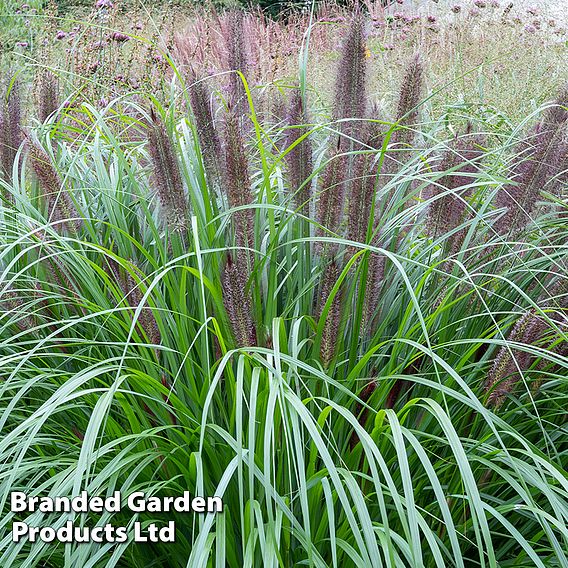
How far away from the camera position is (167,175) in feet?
6.15

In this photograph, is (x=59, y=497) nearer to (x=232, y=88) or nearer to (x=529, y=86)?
(x=232, y=88)

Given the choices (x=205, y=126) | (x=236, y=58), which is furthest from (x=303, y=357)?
(x=236, y=58)

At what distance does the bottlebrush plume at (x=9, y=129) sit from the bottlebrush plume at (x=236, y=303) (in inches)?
39.0

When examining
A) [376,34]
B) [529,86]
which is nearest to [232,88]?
[529,86]

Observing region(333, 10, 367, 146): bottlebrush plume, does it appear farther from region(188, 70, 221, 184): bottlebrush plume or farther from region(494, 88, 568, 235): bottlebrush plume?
region(494, 88, 568, 235): bottlebrush plume

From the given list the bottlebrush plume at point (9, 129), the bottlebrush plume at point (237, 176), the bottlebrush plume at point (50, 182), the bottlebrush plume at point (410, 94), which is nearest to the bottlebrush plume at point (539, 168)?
the bottlebrush plume at point (410, 94)

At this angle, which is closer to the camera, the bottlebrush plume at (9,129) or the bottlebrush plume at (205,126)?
the bottlebrush plume at (205,126)

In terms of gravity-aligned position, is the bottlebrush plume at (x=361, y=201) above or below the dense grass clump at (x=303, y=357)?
above

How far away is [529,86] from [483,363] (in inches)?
189

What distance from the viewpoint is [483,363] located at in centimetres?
192

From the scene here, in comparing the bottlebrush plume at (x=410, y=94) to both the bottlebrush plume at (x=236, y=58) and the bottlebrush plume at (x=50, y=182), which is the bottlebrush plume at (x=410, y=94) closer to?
the bottlebrush plume at (x=236, y=58)

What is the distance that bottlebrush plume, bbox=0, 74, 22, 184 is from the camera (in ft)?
7.36

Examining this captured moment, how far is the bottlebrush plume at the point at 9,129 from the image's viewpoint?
2242mm

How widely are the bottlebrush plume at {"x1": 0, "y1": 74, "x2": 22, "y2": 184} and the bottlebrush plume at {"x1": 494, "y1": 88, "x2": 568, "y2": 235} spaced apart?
4.89 feet
